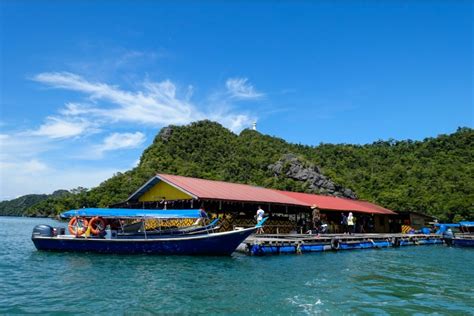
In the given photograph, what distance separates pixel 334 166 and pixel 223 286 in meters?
73.2

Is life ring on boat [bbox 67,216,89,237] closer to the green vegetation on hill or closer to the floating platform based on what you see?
the floating platform

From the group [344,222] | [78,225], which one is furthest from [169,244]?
[344,222]

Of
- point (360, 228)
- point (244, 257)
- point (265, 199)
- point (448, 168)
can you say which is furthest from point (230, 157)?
point (244, 257)

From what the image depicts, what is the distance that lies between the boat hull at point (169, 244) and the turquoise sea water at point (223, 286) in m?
0.55

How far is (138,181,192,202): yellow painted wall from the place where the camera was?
22.9 meters

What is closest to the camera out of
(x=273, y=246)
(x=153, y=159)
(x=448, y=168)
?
(x=273, y=246)

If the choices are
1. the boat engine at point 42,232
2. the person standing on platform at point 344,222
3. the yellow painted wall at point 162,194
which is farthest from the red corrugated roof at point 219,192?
the boat engine at point 42,232

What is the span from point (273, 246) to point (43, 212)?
122 meters

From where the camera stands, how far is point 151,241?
18016 mm

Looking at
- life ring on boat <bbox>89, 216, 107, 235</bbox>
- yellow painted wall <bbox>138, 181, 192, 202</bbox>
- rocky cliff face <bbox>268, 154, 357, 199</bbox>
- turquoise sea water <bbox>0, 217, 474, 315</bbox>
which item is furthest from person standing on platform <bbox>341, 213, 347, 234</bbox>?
rocky cliff face <bbox>268, 154, 357, 199</bbox>

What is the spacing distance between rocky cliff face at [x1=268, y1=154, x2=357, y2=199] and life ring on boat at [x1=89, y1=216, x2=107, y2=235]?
5136cm

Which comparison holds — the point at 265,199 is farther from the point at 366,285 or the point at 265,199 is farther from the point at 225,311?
the point at 225,311

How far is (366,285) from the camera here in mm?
12812

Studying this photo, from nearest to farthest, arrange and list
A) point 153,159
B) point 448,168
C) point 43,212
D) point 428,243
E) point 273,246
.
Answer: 1. point 273,246
2. point 428,243
3. point 448,168
4. point 153,159
5. point 43,212
